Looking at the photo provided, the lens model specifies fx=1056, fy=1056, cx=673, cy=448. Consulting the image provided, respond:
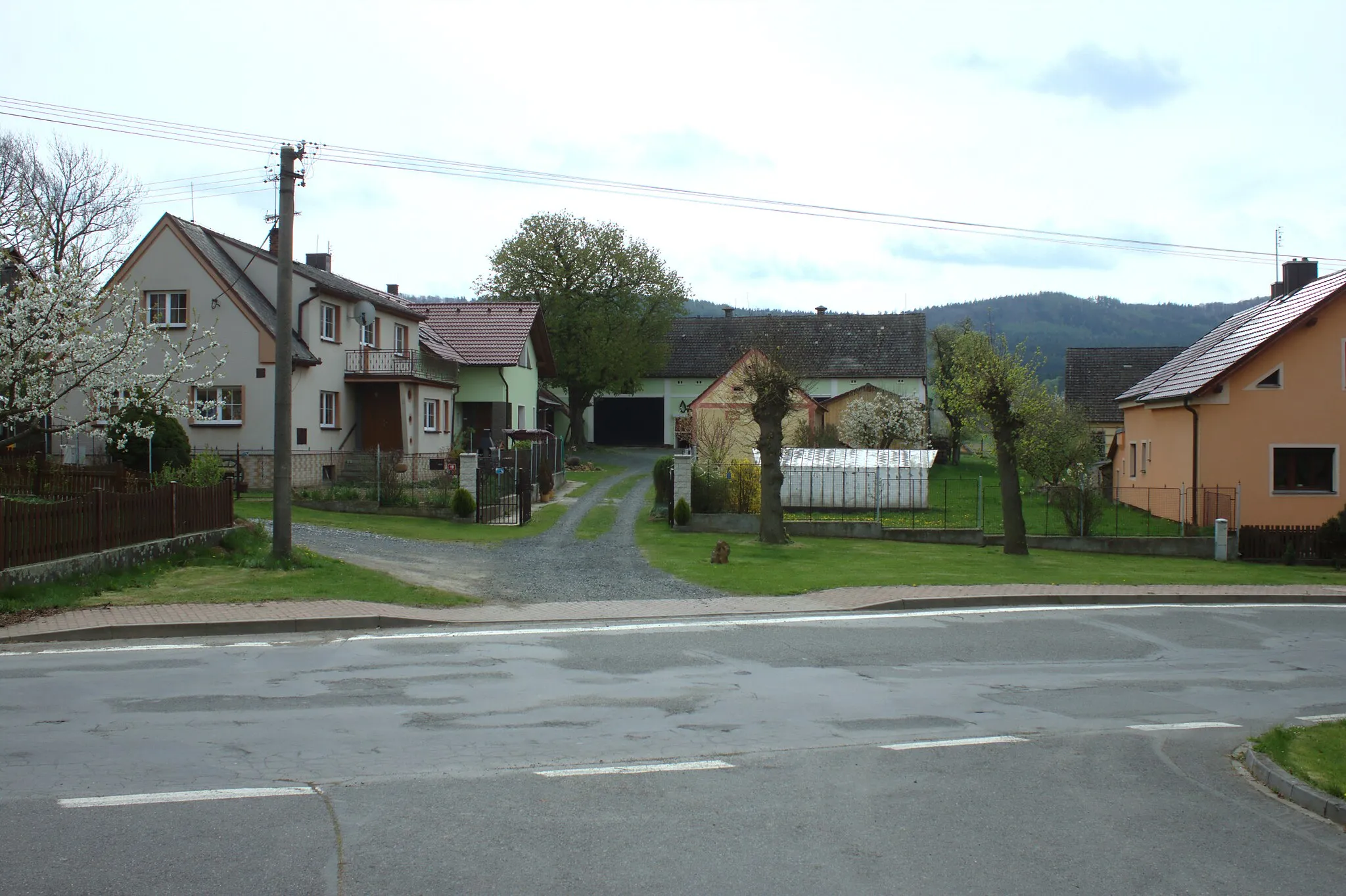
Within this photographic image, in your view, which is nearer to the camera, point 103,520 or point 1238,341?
point 103,520

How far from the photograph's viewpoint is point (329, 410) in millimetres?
35375

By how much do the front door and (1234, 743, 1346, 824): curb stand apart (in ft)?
107

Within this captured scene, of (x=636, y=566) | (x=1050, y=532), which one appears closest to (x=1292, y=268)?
(x=1050, y=532)

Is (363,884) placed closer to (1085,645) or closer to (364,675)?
(364,675)

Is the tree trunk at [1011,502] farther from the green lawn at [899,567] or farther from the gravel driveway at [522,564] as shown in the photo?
the gravel driveway at [522,564]

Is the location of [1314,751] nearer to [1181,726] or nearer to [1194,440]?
[1181,726]

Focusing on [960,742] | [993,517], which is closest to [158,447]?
[993,517]

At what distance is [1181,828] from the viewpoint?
6363 mm

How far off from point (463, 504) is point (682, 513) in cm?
541

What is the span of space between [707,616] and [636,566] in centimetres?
475

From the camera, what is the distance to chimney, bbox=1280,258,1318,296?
37719mm

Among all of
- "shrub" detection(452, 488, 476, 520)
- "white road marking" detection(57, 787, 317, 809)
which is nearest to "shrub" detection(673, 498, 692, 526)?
"shrub" detection(452, 488, 476, 520)

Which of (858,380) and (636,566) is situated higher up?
(858,380)

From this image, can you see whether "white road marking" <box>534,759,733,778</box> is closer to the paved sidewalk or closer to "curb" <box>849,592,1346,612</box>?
the paved sidewalk
